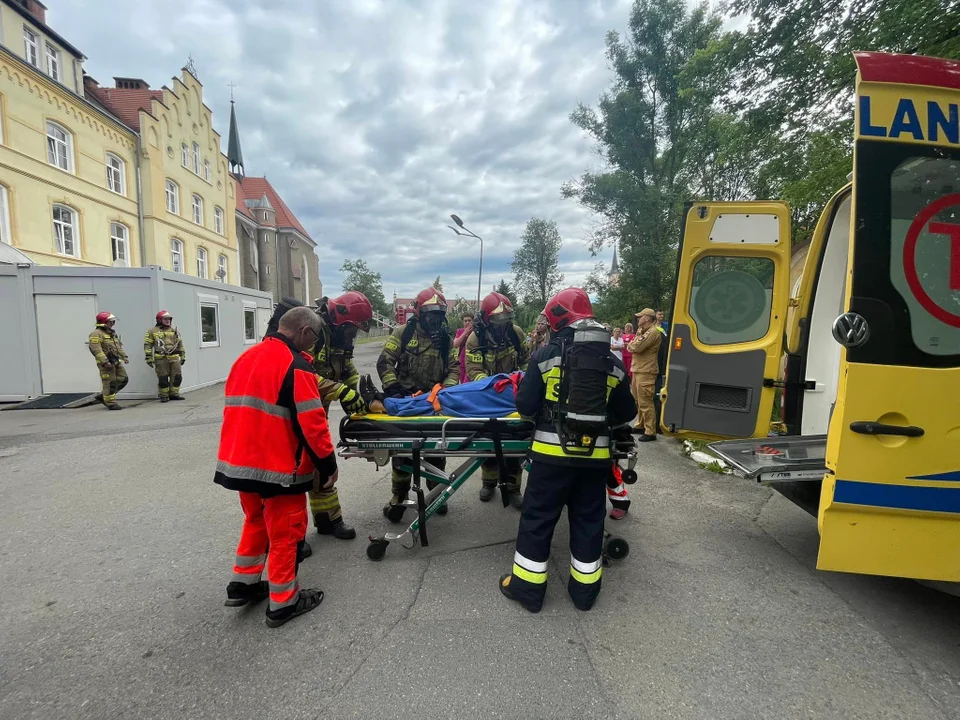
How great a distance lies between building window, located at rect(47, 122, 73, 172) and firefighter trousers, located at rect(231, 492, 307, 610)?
20.6m

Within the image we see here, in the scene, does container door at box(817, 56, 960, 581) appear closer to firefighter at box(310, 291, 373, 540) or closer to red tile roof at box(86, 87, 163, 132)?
firefighter at box(310, 291, 373, 540)

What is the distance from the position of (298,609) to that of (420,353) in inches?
91.5

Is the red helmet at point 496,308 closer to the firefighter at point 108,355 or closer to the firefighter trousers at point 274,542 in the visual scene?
the firefighter trousers at point 274,542

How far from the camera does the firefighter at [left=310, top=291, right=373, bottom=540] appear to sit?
3.55 metres

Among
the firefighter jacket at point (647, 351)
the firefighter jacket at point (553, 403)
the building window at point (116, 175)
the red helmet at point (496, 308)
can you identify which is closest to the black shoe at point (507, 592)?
the firefighter jacket at point (553, 403)

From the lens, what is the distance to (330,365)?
3.90 metres

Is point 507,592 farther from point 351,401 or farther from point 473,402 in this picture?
point 351,401

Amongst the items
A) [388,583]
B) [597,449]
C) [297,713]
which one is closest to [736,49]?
[597,449]

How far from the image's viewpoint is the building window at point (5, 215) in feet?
46.3

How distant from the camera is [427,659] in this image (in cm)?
221

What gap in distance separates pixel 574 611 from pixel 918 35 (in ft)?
25.3

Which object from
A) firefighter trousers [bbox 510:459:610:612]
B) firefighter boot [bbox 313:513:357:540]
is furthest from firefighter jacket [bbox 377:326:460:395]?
firefighter trousers [bbox 510:459:610:612]

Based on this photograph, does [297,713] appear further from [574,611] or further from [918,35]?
[918,35]

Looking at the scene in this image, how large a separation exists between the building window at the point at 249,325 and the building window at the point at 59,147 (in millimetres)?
9502
